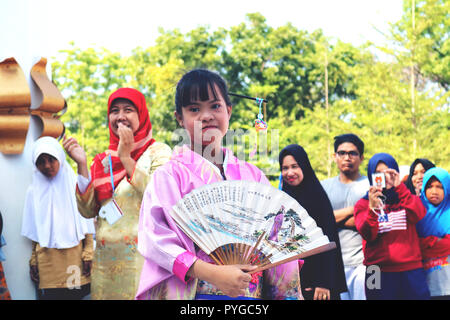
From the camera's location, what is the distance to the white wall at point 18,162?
13.9ft

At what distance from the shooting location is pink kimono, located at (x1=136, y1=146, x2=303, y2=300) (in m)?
1.85

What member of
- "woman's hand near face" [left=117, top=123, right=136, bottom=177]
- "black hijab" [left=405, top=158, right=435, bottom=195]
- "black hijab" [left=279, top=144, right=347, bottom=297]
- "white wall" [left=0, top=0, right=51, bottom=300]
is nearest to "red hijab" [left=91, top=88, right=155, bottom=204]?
"woman's hand near face" [left=117, top=123, right=136, bottom=177]

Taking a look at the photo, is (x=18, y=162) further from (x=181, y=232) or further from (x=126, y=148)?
(x=181, y=232)

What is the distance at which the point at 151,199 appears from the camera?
194 centimetres

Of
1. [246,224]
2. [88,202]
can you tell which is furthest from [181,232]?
[88,202]

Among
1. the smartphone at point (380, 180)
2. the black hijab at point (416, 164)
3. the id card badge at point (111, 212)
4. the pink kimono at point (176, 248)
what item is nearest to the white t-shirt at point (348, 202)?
the smartphone at point (380, 180)

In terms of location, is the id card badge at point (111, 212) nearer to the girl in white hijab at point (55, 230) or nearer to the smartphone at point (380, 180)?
the girl in white hijab at point (55, 230)

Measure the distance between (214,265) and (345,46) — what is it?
17.7 metres

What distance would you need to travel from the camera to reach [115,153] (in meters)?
3.32

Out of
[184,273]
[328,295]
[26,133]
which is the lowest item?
[328,295]

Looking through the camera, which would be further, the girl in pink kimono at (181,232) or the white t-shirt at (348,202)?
the white t-shirt at (348,202)

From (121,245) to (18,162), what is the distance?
1796mm

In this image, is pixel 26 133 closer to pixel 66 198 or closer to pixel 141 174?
pixel 66 198
